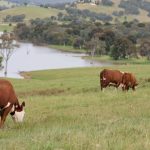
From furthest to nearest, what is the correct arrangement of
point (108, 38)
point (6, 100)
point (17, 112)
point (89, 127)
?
point (108, 38)
point (17, 112)
point (6, 100)
point (89, 127)

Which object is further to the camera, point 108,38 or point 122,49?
point 108,38

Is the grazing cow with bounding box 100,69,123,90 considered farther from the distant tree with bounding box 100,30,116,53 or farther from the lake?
the distant tree with bounding box 100,30,116,53

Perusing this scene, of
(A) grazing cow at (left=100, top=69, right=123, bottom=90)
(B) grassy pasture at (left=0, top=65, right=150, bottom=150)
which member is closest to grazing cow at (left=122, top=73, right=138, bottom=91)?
(A) grazing cow at (left=100, top=69, right=123, bottom=90)

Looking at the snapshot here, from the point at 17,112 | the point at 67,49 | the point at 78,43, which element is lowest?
the point at 67,49

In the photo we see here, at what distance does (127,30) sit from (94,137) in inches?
7203

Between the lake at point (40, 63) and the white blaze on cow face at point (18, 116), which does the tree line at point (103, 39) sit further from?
the white blaze on cow face at point (18, 116)

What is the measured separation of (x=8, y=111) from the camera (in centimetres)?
1386

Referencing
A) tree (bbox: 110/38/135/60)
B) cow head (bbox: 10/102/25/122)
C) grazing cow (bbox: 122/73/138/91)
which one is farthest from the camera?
tree (bbox: 110/38/135/60)

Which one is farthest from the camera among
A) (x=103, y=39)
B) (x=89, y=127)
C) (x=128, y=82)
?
(x=103, y=39)

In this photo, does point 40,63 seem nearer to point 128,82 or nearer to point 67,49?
point 67,49

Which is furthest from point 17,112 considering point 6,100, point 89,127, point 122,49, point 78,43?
point 78,43

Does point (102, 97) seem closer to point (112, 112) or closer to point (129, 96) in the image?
point (129, 96)

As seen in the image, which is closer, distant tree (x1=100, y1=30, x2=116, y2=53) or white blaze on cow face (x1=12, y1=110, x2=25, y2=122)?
white blaze on cow face (x1=12, y1=110, x2=25, y2=122)

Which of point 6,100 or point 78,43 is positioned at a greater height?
point 6,100
